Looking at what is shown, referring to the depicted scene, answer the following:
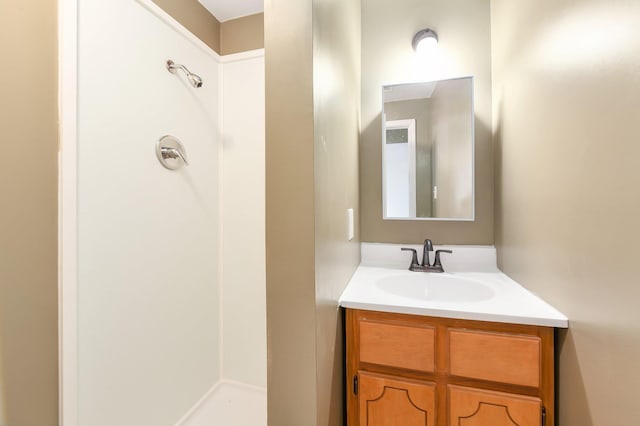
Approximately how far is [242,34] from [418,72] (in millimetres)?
1167

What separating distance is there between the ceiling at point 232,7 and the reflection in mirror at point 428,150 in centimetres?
99

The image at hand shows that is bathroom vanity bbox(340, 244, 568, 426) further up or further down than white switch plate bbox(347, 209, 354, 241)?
further down

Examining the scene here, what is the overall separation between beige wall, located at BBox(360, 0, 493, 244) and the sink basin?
0.25 m

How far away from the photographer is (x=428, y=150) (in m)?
1.47

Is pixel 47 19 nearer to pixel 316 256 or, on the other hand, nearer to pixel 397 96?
pixel 316 256

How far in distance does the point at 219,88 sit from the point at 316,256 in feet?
5.00

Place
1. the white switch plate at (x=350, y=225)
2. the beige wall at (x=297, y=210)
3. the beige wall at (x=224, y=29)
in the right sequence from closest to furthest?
the beige wall at (x=297, y=210) → the white switch plate at (x=350, y=225) → the beige wall at (x=224, y=29)

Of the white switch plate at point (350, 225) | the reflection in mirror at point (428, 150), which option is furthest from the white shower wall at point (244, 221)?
the reflection in mirror at point (428, 150)

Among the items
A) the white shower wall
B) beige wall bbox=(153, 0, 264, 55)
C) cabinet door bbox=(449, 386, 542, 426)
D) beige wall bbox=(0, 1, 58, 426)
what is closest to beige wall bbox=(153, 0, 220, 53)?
beige wall bbox=(153, 0, 264, 55)

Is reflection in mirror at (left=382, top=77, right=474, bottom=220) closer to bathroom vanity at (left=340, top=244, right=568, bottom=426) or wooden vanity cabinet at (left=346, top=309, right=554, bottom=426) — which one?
bathroom vanity at (left=340, top=244, right=568, bottom=426)

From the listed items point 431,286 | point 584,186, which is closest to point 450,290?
point 431,286

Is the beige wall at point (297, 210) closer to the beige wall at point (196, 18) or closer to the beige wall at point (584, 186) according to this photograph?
the beige wall at point (584, 186)

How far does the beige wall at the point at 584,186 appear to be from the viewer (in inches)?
23.0

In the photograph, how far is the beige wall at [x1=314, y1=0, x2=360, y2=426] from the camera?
77 centimetres
